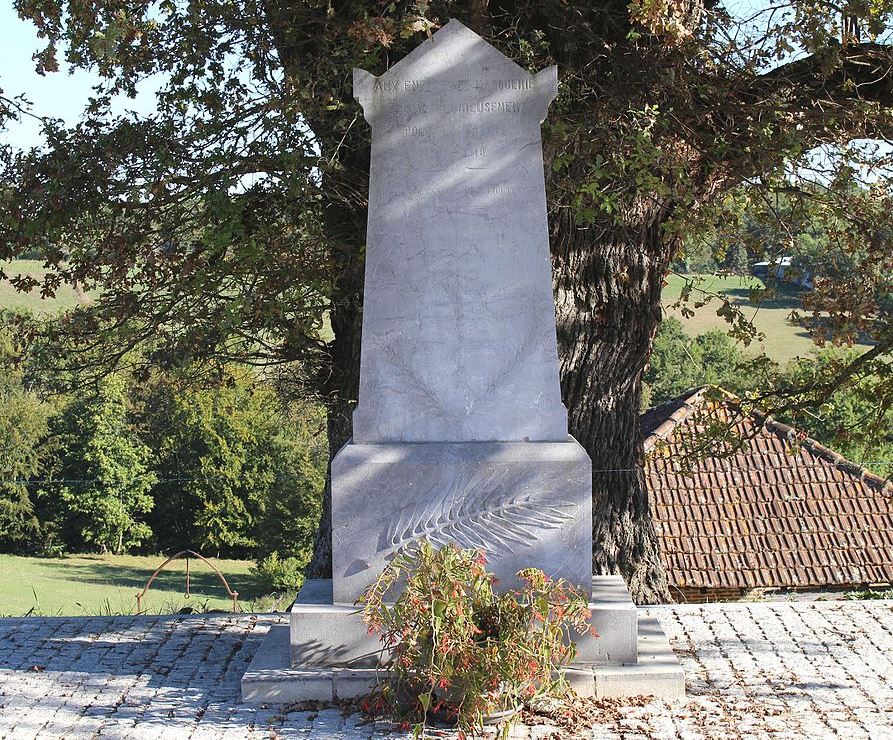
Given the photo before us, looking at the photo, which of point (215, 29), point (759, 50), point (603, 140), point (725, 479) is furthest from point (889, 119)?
point (725, 479)

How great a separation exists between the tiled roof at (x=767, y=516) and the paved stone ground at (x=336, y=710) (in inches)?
312

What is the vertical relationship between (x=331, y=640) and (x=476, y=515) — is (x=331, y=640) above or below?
below

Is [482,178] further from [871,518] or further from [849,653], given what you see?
[871,518]

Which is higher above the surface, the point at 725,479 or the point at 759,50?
the point at 759,50

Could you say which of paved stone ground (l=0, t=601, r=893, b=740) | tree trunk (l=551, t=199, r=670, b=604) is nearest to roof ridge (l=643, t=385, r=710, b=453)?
tree trunk (l=551, t=199, r=670, b=604)

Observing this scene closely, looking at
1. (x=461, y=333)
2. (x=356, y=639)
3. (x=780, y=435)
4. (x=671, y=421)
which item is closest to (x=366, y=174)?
(x=461, y=333)

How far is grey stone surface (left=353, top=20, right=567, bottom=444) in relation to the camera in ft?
17.0

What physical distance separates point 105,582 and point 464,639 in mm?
31898

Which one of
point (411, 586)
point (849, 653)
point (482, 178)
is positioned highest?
point (482, 178)

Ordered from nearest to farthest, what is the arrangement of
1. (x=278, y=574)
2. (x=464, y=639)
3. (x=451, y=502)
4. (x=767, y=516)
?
(x=464, y=639)
(x=451, y=502)
(x=767, y=516)
(x=278, y=574)

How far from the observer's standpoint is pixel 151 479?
4025 centimetres

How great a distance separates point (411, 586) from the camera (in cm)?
464

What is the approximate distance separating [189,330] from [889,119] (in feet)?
16.2

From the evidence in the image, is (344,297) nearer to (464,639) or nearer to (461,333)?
(461,333)
